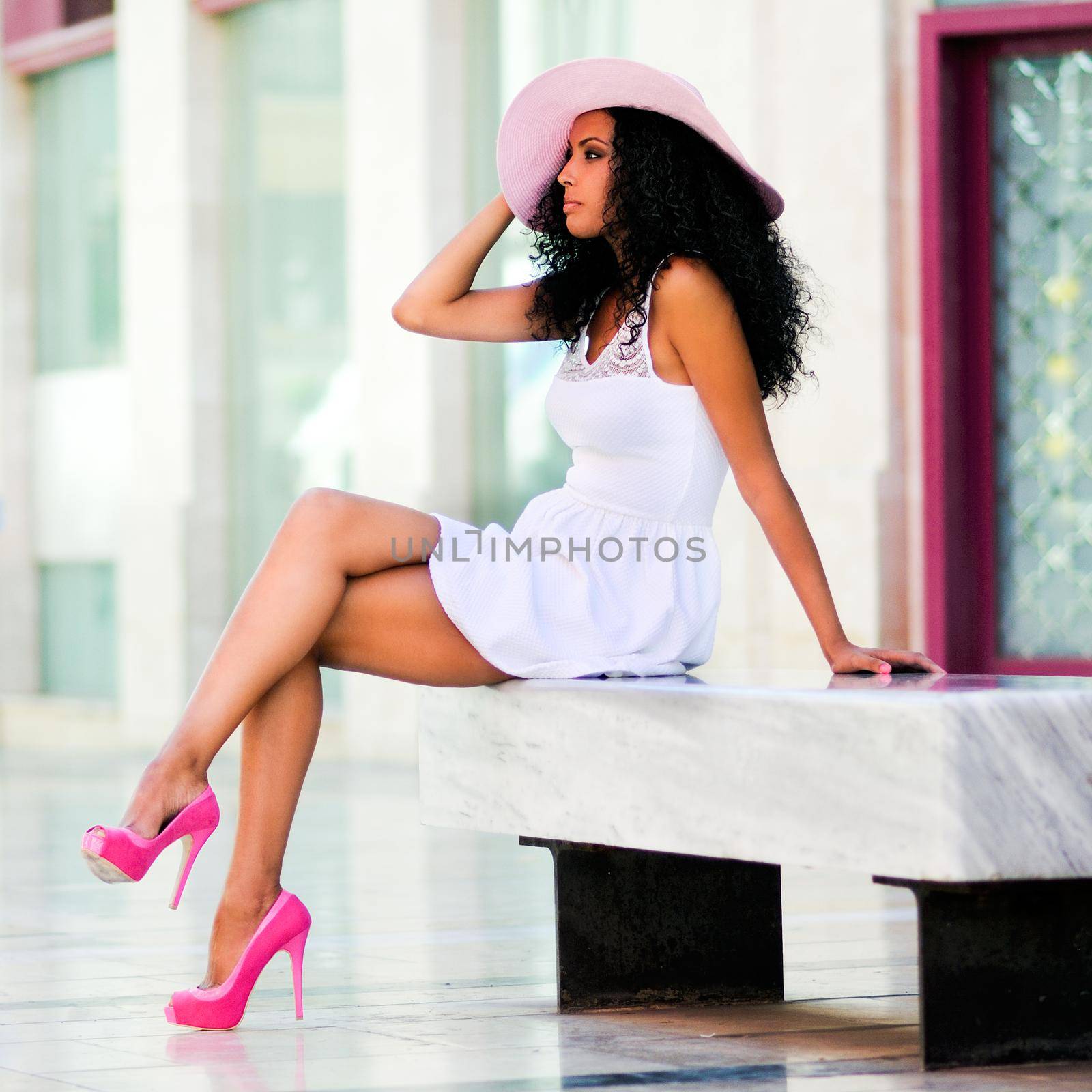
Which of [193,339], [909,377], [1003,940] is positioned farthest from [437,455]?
[1003,940]

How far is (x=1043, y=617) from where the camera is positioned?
8.20 meters

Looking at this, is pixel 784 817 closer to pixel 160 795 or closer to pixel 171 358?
pixel 160 795

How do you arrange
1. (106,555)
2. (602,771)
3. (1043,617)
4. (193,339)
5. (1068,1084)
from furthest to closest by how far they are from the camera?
(106,555) → (193,339) → (1043,617) → (602,771) → (1068,1084)

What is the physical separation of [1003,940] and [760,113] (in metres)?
5.71

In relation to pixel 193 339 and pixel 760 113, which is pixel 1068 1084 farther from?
pixel 193 339

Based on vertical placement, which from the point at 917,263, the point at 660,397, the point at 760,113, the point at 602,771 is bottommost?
the point at 602,771

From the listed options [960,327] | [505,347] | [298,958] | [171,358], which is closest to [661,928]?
[298,958]

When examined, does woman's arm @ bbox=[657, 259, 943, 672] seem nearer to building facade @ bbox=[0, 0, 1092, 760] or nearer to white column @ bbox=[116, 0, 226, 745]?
building facade @ bbox=[0, 0, 1092, 760]

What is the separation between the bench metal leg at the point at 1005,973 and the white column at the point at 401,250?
7.26 m

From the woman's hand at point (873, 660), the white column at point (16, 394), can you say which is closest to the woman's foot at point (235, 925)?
the woman's hand at point (873, 660)

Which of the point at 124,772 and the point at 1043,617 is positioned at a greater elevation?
the point at 1043,617

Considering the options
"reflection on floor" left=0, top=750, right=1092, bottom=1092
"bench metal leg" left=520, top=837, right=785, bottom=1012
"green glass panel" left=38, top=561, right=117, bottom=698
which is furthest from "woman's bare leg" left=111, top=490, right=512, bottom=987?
"green glass panel" left=38, top=561, right=117, bottom=698

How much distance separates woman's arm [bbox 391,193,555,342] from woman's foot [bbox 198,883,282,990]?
50.5 inches

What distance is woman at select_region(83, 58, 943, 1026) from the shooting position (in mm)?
3775
